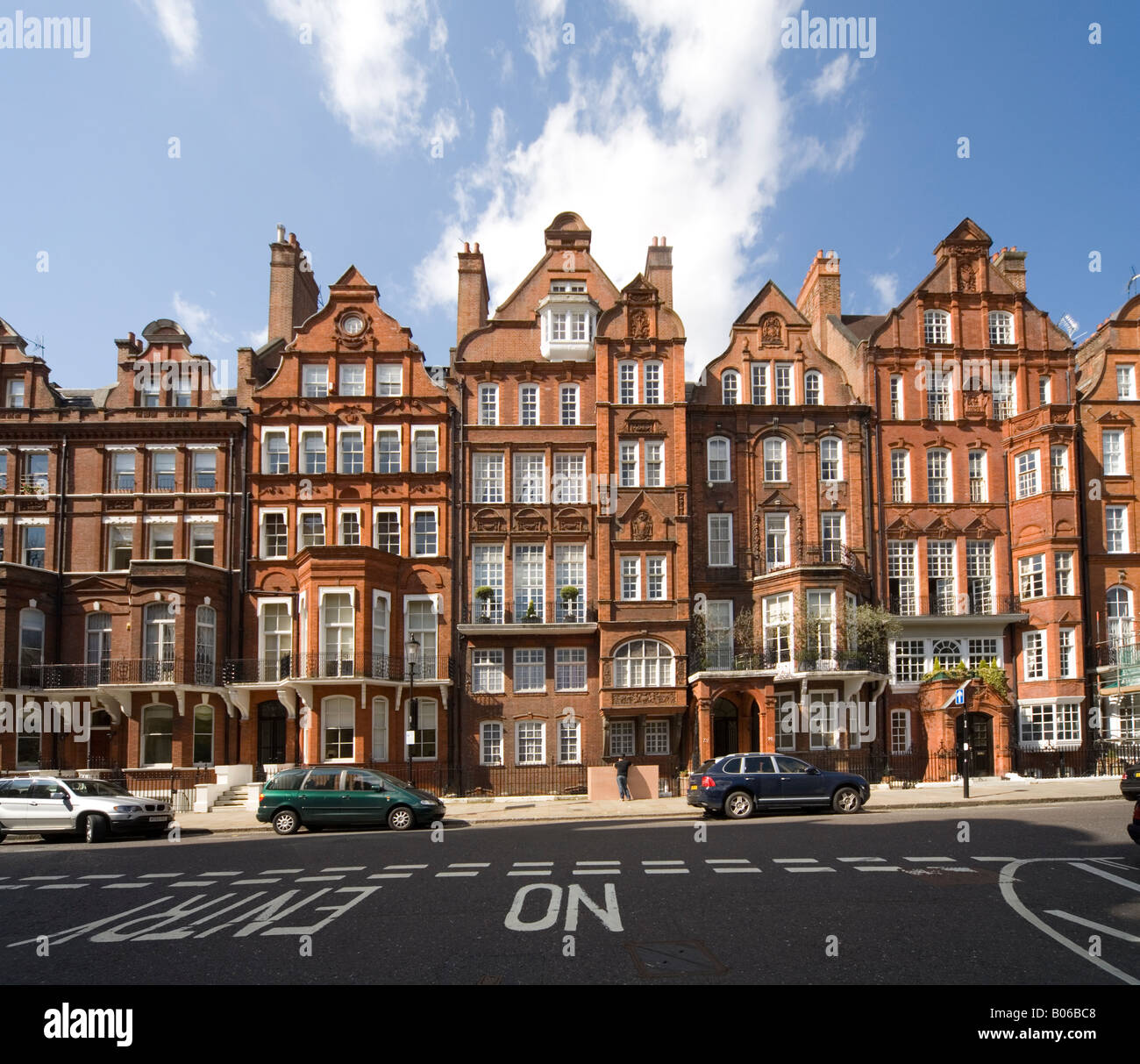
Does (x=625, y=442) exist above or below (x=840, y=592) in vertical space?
above

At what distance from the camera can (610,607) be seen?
36000mm

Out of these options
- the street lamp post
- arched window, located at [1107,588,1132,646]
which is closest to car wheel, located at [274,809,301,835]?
the street lamp post

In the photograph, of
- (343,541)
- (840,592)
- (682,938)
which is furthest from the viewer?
(343,541)

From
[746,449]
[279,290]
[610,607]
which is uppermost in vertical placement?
[279,290]

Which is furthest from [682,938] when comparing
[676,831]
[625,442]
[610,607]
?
[625,442]

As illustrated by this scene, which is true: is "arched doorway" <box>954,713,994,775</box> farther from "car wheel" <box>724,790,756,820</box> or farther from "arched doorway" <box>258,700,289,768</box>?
"arched doorway" <box>258,700,289,768</box>

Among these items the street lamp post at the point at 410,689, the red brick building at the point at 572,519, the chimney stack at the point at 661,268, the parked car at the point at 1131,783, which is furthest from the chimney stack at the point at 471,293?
the parked car at the point at 1131,783

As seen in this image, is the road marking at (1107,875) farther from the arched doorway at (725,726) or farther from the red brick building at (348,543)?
the red brick building at (348,543)

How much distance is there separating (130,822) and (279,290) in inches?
948

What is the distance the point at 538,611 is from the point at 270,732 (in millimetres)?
10847

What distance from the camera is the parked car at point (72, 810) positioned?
78.8 feet

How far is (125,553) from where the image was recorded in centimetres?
3819

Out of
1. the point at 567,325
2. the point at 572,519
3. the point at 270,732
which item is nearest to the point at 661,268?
the point at 567,325
